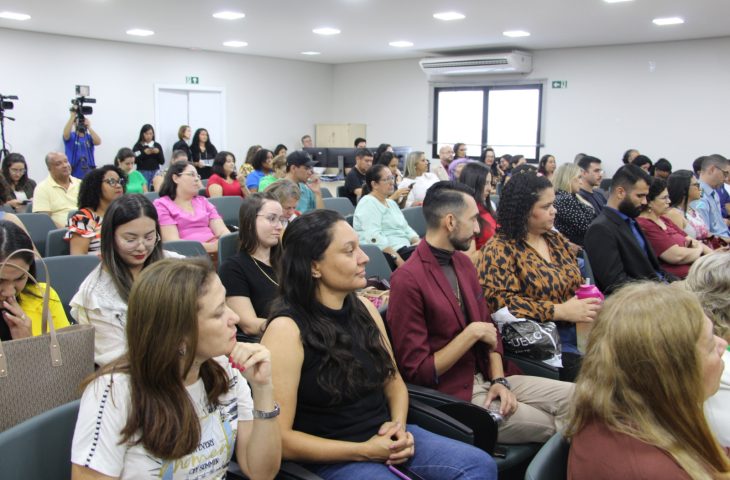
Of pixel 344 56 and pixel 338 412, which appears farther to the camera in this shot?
pixel 344 56

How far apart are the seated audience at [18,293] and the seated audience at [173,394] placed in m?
0.82

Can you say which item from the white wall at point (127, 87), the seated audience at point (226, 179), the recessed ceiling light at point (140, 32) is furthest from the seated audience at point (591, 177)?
the white wall at point (127, 87)

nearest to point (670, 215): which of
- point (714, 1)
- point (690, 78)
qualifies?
point (714, 1)

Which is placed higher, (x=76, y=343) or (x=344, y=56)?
(x=344, y=56)

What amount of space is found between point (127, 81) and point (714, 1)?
8.33m

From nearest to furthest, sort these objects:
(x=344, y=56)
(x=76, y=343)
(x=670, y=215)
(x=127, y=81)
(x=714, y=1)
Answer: (x=76, y=343)
(x=670, y=215)
(x=714, y=1)
(x=127, y=81)
(x=344, y=56)

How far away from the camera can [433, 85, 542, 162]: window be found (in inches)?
441

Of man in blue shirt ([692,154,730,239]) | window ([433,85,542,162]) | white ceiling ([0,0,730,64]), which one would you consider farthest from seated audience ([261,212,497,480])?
window ([433,85,542,162])

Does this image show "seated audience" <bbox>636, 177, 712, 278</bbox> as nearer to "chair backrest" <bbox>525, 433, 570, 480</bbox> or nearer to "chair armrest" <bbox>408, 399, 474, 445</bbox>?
"chair armrest" <bbox>408, 399, 474, 445</bbox>

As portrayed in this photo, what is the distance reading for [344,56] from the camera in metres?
12.2

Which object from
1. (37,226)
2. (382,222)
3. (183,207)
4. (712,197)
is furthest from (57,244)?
(712,197)

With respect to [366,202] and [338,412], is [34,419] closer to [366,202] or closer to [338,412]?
[338,412]

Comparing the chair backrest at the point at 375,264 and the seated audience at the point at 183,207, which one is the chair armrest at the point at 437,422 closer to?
the chair backrest at the point at 375,264

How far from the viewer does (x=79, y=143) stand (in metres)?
9.27
